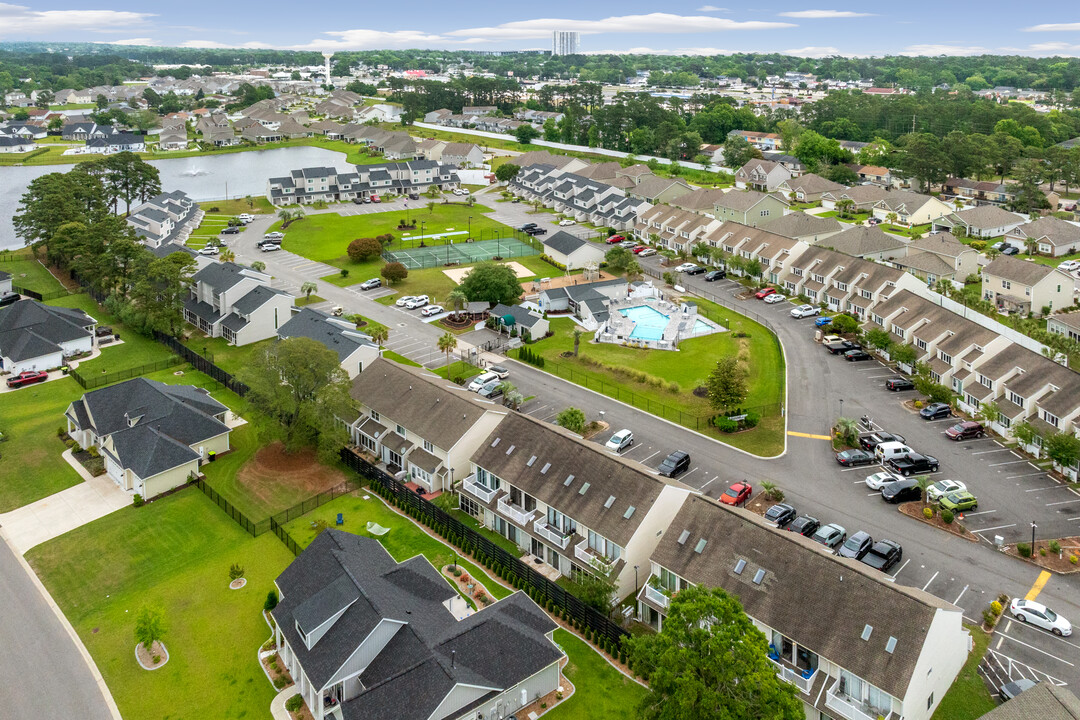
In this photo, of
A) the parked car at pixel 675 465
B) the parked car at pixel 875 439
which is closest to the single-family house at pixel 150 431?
the parked car at pixel 675 465

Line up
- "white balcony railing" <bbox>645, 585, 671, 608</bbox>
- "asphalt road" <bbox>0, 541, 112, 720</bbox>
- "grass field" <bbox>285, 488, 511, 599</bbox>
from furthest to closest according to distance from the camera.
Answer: "grass field" <bbox>285, 488, 511, 599</bbox> → "white balcony railing" <bbox>645, 585, 671, 608</bbox> → "asphalt road" <bbox>0, 541, 112, 720</bbox>

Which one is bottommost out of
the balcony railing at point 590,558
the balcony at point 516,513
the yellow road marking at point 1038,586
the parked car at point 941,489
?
the yellow road marking at point 1038,586

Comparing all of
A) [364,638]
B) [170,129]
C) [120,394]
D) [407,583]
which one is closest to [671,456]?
[407,583]

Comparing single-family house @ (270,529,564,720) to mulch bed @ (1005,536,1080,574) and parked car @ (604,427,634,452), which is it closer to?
parked car @ (604,427,634,452)

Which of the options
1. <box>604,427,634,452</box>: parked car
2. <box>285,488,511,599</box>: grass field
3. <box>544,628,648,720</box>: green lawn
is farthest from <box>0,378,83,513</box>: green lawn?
<box>544,628,648,720</box>: green lawn

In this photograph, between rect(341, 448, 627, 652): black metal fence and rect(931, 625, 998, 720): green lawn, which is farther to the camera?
rect(341, 448, 627, 652): black metal fence

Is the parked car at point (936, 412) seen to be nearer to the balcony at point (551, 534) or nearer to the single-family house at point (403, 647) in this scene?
the balcony at point (551, 534)

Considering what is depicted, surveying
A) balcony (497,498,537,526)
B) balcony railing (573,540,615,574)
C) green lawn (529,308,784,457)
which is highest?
balcony railing (573,540,615,574)
